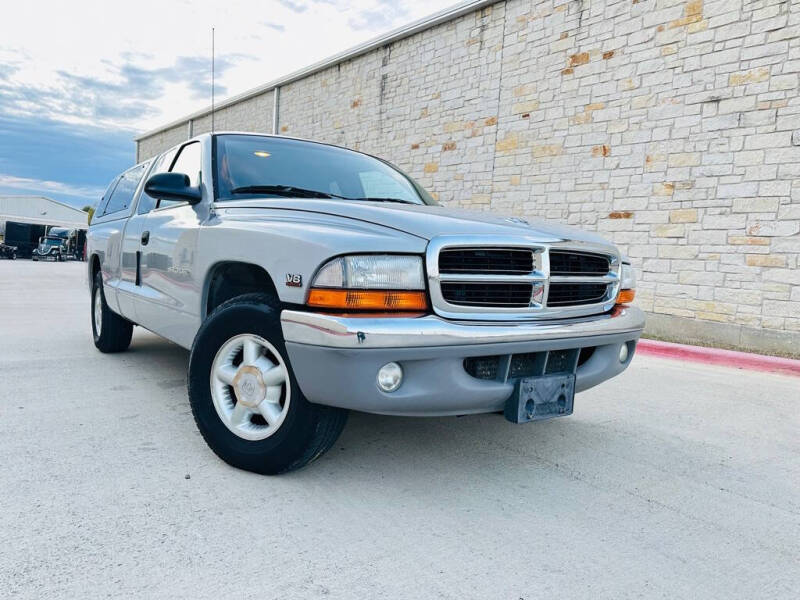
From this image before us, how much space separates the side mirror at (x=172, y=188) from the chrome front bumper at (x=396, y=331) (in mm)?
1329

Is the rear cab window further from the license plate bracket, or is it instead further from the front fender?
the license plate bracket

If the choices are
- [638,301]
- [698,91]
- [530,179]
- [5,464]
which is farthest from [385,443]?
[530,179]

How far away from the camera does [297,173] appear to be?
3.60m

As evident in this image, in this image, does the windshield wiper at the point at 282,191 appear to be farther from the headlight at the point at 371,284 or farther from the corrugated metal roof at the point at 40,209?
the corrugated metal roof at the point at 40,209

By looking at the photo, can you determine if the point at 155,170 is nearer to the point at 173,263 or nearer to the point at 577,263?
the point at 173,263

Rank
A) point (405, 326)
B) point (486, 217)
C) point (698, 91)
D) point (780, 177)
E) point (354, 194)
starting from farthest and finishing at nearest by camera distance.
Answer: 1. point (698, 91)
2. point (780, 177)
3. point (354, 194)
4. point (486, 217)
5. point (405, 326)

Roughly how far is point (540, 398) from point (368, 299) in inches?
36.9

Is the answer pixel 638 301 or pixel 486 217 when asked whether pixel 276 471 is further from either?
pixel 638 301

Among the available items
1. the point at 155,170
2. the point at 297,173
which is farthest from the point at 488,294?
the point at 155,170

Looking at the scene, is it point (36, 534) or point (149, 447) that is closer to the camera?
point (36, 534)

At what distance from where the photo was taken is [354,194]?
3666 mm

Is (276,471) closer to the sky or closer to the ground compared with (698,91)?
closer to the ground

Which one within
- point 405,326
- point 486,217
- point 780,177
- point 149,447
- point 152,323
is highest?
point 780,177

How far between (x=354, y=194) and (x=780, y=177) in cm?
640
